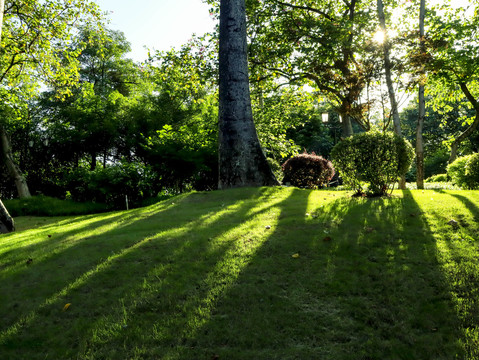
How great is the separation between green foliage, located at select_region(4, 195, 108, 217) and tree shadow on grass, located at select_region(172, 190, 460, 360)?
10.5 metres

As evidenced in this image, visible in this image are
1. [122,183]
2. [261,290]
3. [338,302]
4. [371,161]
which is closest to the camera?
[338,302]

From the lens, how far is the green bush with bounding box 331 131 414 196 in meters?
6.34

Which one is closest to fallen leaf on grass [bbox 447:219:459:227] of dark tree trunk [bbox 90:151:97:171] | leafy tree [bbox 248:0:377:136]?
leafy tree [bbox 248:0:377:136]

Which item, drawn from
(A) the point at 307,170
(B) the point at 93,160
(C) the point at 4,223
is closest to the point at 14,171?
(B) the point at 93,160

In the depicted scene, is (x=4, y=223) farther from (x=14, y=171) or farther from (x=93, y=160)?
(x=93, y=160)

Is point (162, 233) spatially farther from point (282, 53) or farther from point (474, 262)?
point (282, 53)

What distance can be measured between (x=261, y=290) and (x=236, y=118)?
18.6 ft

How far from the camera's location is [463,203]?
16.1 feet

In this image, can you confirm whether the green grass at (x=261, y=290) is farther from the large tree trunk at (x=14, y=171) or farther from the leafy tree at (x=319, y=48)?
the large tree trunk at (x=14, y=171)

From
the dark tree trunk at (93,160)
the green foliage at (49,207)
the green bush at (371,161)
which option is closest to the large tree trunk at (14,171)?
the green foliage at (49,207)

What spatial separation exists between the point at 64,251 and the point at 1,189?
17.2 meters

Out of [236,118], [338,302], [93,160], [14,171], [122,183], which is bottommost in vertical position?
[338,302]

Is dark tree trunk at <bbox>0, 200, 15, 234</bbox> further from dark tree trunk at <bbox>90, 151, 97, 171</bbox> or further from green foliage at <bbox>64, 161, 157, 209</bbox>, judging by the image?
dark tree trunk at <bbox>90, 151, 97, 171</bbox>

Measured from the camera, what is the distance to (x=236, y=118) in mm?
8062
